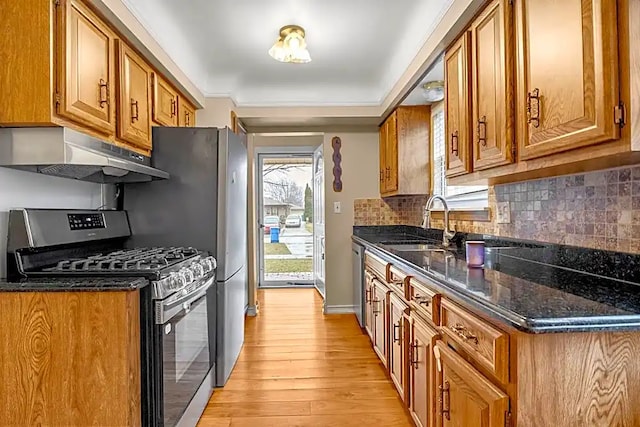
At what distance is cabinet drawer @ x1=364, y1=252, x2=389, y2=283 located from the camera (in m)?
2.72

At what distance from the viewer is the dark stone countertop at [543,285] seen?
1.01 m

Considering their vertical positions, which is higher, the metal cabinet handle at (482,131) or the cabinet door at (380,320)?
the metal cabinet handle at (482,131)

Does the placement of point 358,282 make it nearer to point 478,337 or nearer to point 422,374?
point 422,374

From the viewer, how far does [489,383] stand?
3.91 feet

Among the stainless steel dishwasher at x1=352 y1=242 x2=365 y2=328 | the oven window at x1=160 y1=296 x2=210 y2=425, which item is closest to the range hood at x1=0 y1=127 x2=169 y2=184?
the oven window at x1=160 y1=296 x2=210 y2=425

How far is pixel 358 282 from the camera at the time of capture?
3957 millimetres

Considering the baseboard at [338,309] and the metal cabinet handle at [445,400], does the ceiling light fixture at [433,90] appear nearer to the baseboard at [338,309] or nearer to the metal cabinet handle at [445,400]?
the metal cabinet handle at [445,400]

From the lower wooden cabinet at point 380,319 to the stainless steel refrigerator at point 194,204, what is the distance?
40.9 inches

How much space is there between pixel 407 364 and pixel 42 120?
6.59 feet

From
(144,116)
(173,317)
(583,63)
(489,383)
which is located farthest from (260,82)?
(489,383)

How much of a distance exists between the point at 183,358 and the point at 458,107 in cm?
189

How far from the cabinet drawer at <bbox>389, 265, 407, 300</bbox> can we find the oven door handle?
3.65ft

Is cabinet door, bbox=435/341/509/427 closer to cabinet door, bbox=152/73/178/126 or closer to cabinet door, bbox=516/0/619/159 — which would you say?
cabinet door, bbox=516/0/619/159

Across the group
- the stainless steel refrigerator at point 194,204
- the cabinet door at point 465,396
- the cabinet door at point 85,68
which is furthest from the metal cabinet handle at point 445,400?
the cabinet door at point 85,68
